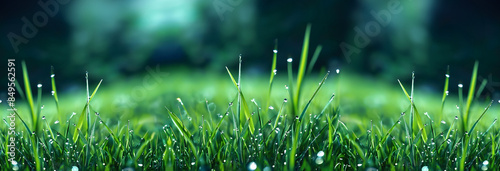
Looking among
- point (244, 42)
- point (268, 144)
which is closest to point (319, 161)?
point (268, 144)

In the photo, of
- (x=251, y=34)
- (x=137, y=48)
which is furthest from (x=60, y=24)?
(x=251, y=34)

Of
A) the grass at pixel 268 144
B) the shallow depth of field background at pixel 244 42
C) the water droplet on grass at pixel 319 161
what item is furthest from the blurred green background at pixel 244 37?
the water droplet on grass at pixel 319 161

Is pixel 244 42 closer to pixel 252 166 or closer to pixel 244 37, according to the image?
pixel 244 37

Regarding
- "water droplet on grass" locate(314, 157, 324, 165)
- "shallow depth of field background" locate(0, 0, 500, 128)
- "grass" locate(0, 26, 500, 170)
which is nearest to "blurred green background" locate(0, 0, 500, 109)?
"shallow depth of field background" locate(0, 0, 500, 128)

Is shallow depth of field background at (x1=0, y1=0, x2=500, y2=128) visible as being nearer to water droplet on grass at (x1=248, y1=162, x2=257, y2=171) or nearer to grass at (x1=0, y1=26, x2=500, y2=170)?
grass at (x1=0, y1=26, x2=500, y2=170)

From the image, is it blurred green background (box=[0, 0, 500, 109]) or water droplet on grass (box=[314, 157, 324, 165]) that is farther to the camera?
blurred green background (box=[0, 0, 500, 109])

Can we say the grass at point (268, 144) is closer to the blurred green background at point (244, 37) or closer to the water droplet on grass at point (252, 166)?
the water droplet on grass at point (252, 166)

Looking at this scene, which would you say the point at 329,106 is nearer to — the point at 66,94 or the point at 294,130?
the point at 294,130

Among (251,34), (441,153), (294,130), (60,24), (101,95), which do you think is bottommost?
(441,153)
